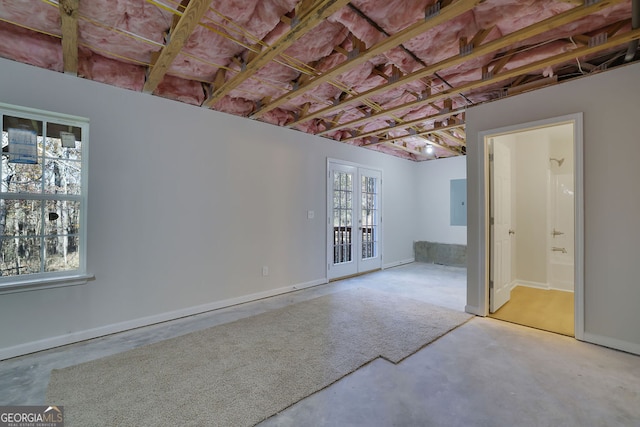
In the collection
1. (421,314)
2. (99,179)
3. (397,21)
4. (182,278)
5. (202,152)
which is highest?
(397,21)

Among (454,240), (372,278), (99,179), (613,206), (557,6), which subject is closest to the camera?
(557,6)

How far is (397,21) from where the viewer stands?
6.95 ft

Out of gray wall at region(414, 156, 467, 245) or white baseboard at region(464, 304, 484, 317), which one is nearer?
white baseboard at region(464, 304, 484, 317)

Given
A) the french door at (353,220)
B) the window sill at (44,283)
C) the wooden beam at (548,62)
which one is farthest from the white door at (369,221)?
the window sill at (44,283)

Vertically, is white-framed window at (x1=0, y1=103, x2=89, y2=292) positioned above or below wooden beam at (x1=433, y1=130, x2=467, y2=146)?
below

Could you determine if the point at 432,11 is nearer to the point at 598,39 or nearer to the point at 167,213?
the point at 598,39

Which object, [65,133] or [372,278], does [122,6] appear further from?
[372,278]

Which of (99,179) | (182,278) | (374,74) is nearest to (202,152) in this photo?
(99,179)

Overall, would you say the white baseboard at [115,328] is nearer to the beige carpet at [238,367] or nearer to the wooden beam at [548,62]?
the beige carpet at [238,367]

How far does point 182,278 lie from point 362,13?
332 centimetres

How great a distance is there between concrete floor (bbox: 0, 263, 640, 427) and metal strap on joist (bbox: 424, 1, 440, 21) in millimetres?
2604

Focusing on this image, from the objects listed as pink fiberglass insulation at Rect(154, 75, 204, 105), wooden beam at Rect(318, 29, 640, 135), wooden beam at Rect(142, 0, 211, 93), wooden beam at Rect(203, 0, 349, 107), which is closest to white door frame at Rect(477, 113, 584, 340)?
wooden beam at Rect(318, 29, 640, 135)

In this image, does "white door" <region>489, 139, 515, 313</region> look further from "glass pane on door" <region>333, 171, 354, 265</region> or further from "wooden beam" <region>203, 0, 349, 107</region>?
"wooden beam" <region>203, 0, 349, 107</region>

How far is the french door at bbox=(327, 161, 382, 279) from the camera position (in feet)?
16.9
